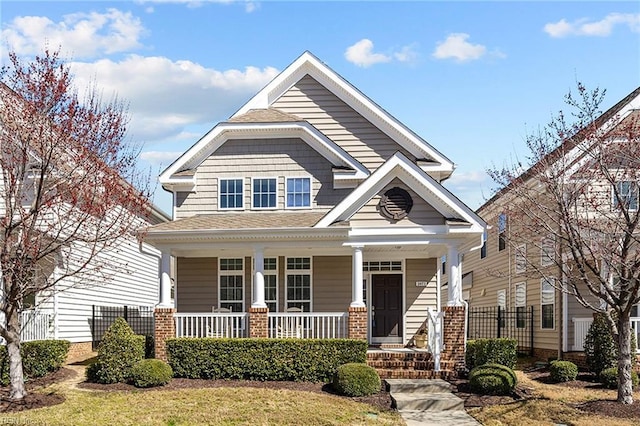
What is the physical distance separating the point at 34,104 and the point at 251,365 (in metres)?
7.68

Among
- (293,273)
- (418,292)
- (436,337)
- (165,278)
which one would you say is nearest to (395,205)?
(436,337)

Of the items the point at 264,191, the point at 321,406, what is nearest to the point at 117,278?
the point at 264,191

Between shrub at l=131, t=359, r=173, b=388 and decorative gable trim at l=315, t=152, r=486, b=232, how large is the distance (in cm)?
494

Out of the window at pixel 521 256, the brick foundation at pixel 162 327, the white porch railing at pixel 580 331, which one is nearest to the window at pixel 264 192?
the brick foundation at pixel 162 327

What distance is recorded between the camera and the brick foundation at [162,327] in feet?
59.1

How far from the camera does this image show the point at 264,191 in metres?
20.7

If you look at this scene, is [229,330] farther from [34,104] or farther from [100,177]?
[34,104]

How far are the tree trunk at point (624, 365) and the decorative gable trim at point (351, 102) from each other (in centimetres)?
746

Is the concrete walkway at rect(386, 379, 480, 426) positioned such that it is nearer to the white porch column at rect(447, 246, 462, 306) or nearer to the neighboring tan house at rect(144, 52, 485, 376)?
the white porch column at rect(447, 246, 462, 306)

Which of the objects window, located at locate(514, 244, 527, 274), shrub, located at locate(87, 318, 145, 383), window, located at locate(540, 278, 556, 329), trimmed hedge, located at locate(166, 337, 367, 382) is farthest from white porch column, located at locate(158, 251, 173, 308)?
window, located at locate(540, 278, 556, 329)

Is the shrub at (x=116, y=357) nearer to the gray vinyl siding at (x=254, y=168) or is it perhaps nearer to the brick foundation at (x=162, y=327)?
the brick foundation at (x=162, y=327)

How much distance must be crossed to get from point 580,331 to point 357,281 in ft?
21.6

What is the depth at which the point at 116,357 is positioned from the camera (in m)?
16.4

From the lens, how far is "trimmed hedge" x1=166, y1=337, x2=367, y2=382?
17.1 meters
